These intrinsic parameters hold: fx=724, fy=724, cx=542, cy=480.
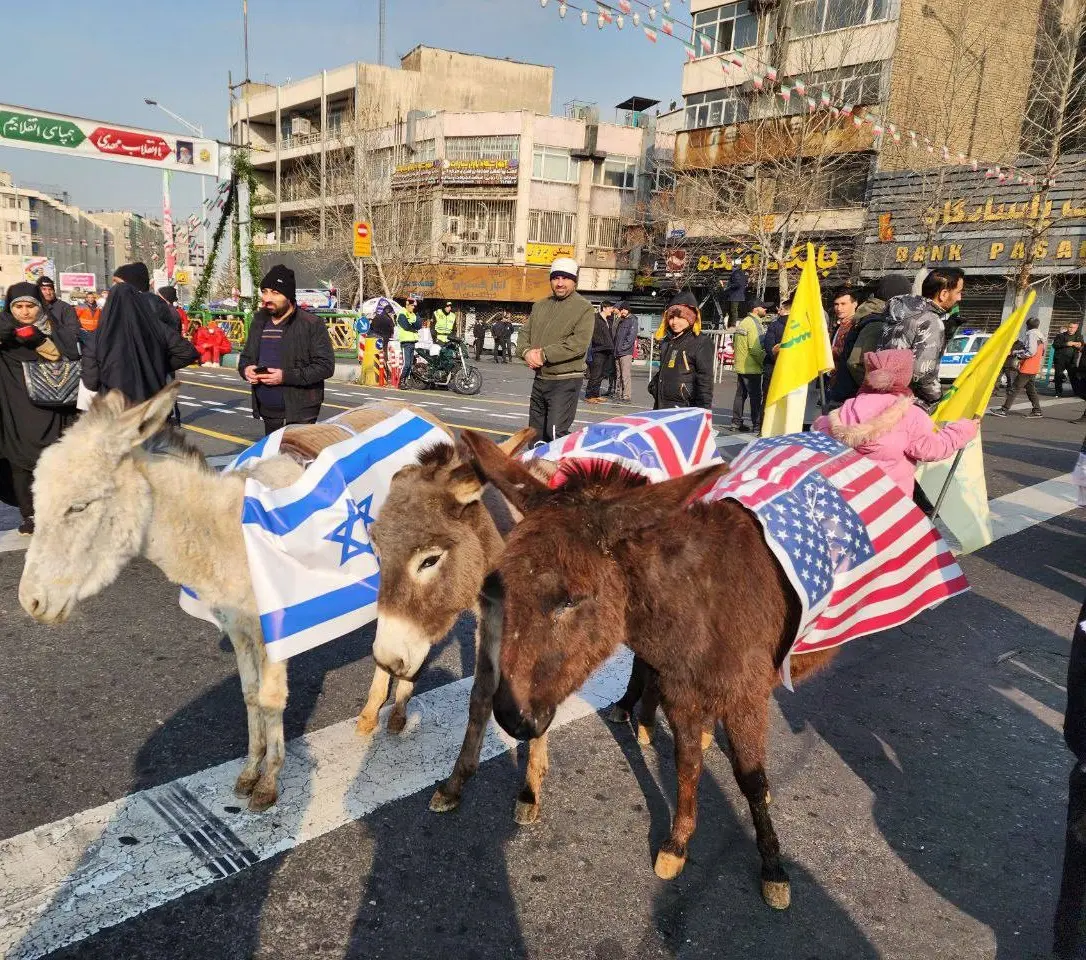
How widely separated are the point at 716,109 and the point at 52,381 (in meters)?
39.5

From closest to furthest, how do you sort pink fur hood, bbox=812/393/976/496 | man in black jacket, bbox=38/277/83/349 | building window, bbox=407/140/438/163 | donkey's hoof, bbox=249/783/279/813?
donkey's hoof, bbox=249/783/279/813
pink fur hood, bbox=812/393/976/496
man in black jacket, bbox=38/277/83/349
building window, bbox=407/140/438/163

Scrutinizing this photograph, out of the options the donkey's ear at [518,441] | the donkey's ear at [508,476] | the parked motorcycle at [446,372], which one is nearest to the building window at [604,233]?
the parked motorcycle at [446,372]

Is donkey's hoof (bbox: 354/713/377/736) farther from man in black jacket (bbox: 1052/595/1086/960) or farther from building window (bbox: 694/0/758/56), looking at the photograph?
building window (bbox: 694/0/758/56)

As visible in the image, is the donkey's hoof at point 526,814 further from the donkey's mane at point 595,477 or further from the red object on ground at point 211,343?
the red object on ground at point 211,343

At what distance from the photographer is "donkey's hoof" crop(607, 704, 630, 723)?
3863mm

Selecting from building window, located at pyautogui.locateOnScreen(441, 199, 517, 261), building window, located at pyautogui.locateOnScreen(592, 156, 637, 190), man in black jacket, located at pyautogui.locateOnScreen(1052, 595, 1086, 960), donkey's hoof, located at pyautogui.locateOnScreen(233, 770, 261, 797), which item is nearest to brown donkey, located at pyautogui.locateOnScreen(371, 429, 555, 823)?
donkey's hoof, located at pyautogui.locateOnScreen(233, 770, 261, 797)

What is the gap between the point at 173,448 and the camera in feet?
10.4

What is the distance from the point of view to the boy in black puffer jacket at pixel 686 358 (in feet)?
29.0

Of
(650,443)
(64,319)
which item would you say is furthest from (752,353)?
(64,319)

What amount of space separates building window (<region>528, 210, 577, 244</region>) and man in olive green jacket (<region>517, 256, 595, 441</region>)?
41.8 metres

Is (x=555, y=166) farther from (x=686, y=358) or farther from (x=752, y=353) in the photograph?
(x=686, y=358)

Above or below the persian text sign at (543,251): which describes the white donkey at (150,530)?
below

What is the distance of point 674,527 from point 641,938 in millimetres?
1383

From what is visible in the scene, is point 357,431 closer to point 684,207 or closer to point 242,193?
point 684,207
